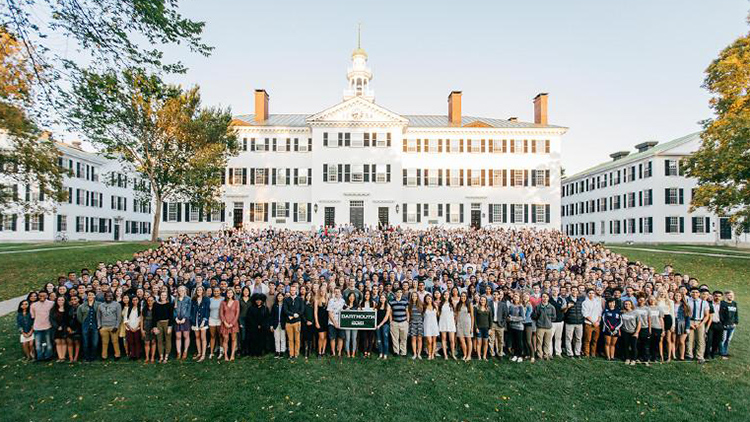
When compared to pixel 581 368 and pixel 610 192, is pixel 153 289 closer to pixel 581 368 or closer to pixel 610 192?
pixel 581 368

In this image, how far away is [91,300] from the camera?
32.7 feet

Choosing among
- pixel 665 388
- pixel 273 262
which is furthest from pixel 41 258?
pixel 665 388

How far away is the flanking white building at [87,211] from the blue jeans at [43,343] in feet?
90.4

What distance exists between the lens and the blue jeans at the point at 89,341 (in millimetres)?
9930

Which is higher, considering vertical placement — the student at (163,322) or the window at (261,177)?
the window at (261,177)

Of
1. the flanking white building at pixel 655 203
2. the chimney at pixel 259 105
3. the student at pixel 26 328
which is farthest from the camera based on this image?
the flanking white building at pixel 655 203

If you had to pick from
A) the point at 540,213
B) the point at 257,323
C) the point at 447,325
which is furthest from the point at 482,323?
the point at 540,213

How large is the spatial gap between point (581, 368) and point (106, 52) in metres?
11.6

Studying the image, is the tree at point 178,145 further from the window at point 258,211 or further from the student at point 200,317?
the student at point 200,317

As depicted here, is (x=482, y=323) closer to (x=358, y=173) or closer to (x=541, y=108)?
(x=358, y=173)

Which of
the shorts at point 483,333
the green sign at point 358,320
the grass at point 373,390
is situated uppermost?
the green sign at point 358,320

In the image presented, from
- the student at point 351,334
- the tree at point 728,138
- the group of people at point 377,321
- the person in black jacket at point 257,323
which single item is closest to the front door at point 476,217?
the tree at point 728,138

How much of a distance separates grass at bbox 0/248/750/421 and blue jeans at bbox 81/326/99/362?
14.2 inches

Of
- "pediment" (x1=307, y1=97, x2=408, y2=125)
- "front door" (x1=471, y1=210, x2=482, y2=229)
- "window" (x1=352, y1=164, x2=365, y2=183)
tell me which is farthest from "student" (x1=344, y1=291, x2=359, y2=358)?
"front door" (x1=471, y1=210, x2=482, y2=229)
